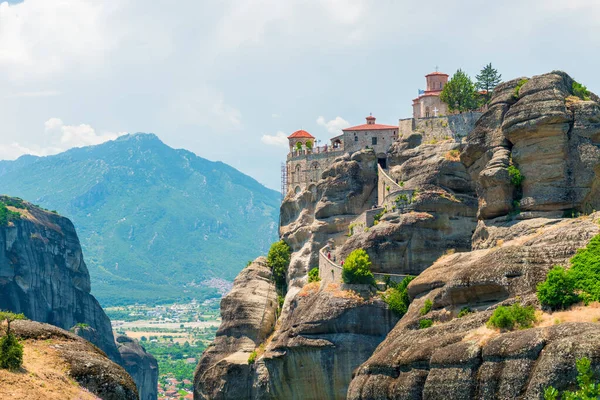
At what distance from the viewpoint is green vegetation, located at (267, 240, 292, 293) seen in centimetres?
13262

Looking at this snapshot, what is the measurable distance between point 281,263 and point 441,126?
25.8 m

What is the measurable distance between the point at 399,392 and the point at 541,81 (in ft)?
115

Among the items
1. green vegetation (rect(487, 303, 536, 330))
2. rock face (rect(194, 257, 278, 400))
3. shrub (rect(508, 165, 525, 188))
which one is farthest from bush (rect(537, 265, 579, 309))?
rock face (rect(194, 257, 278, 400))

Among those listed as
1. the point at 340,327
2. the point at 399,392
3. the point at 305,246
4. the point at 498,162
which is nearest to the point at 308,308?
the point at 340,327

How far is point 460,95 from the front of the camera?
123 m

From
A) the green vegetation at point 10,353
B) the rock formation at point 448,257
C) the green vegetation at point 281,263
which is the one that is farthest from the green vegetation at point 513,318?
the green vegetation at point 281,263

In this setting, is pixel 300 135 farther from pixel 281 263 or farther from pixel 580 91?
pixel 580 91

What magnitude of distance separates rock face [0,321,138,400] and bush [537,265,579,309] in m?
33.2

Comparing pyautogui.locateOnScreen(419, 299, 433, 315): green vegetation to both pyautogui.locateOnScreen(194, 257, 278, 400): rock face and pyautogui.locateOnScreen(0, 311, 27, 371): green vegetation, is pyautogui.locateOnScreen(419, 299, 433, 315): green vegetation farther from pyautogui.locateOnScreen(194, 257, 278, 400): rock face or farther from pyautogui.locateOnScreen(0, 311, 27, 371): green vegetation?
pyautogui.locateOnScreen(0, 311, 27, 371): green vegetation

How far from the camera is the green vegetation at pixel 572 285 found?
7231 centimetres

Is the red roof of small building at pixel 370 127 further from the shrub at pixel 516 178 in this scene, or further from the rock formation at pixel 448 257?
the shrub at pixel 516 178

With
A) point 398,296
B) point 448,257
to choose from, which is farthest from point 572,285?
point 398,296

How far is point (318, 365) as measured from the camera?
110062 millimetres

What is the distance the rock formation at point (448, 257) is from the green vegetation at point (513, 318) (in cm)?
108
